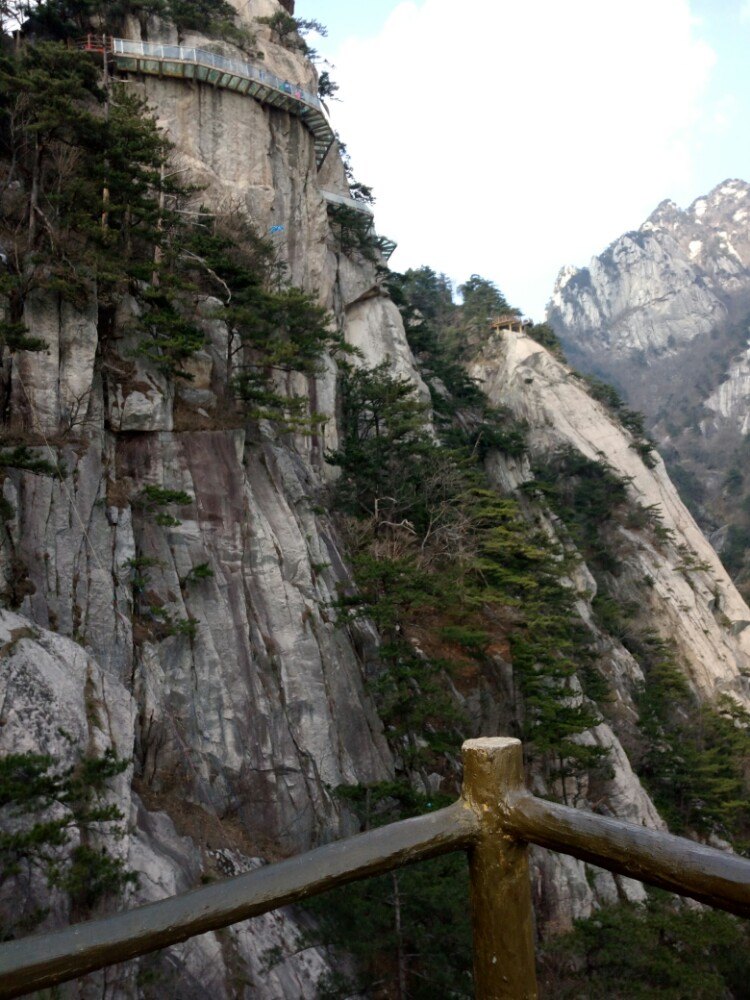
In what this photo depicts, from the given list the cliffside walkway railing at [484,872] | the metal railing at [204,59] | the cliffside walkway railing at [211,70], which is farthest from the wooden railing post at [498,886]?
the metal railing at [204,59]

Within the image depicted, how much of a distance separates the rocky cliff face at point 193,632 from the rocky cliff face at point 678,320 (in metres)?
68.6

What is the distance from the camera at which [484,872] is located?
179cm

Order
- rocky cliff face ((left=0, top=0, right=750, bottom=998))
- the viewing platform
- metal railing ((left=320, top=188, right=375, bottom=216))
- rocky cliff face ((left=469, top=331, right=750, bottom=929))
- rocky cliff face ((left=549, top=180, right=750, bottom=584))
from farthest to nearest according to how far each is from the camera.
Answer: rocky cliff face ((left=549, top=180, right=750, bottom=584)) → the viewing platform → metal railing ((left=320, top=188, right=375, bottom=216)) → rocky cliff face ((left=469, top=331, right=750, bottom=929)) → rocky cliff face ((left=0, top=0, right=750, bottom=998))

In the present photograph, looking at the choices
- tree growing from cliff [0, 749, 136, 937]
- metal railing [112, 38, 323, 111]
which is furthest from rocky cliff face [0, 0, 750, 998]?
metal railing [112, 38, 323, 111]

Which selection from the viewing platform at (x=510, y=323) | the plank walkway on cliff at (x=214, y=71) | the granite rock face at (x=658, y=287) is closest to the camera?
the plank walkway on cliff at (x=214, y=71)

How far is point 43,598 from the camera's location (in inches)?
439

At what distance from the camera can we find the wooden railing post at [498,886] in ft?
5.77

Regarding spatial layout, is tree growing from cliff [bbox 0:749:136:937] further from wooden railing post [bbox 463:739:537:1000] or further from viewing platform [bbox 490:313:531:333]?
viewing platform [bbox 490:313:531:333]

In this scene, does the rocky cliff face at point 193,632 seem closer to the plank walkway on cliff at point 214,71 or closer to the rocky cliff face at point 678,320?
the plank walkway on cliff at point 214,71

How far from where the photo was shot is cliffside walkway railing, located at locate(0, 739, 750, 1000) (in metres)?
1.47

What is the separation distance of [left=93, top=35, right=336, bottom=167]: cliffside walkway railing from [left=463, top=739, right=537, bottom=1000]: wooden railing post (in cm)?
2231

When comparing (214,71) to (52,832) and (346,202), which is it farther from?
(52,832)

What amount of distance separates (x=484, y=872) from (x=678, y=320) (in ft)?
384

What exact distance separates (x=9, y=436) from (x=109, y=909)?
778cm
